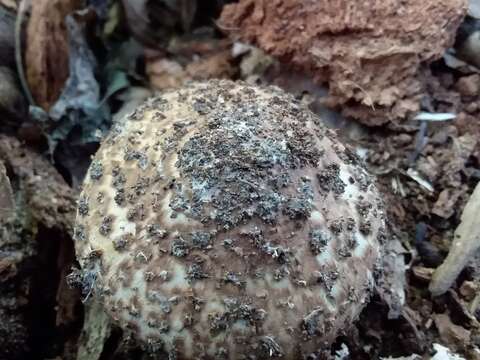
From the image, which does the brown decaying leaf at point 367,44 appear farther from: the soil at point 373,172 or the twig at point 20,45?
the twig at point 20,45

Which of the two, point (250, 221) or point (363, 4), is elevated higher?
point (363, 4)

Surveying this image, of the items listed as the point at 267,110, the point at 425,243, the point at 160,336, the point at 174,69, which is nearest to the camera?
the point at 160,336

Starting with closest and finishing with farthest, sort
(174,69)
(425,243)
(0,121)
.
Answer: (425,243) → (0,121) → (174,69)

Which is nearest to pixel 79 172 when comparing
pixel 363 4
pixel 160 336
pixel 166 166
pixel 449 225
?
pixel 166 166

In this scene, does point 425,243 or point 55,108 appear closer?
point 425,243

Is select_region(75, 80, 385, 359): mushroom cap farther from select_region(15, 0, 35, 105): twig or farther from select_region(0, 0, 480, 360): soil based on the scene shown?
select_region(15, 0, 35, 105): twig

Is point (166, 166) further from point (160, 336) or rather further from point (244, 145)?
point (160, 336)

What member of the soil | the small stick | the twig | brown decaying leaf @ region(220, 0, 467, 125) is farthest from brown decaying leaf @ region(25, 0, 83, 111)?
the small stick
